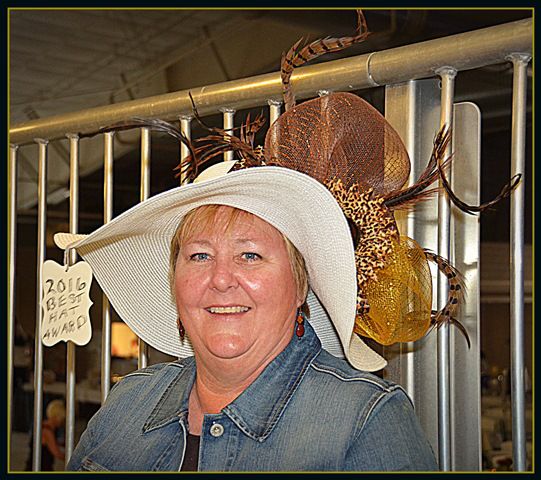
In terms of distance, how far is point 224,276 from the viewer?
119cm

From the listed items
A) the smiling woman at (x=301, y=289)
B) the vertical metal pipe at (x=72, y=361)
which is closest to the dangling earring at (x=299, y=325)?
the smiling woman at (x=301, y=289)

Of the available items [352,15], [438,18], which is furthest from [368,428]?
[438,18]

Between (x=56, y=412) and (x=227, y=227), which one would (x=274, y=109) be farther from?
(x=56, y=412)

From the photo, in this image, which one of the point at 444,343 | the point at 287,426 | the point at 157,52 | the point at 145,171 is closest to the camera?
the point at 287,426

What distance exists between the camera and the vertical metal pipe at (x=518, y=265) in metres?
1.19

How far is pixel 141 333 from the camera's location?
152 cm

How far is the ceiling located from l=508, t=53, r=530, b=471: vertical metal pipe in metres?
2.76

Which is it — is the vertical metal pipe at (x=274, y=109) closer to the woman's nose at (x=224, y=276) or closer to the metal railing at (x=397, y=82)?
the metal railing at (x=397, y=82)

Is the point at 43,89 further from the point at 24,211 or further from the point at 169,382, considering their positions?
the point at 169,382

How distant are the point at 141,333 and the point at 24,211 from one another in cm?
485

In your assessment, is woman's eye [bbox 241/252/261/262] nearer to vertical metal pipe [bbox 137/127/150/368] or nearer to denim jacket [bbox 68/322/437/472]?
denim jacket [bbox 68/322/437/472]

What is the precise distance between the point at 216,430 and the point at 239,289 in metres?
0.21

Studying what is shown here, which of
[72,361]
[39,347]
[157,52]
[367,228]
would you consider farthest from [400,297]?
[157,52]

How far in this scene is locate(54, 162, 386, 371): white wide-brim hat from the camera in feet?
3.74
